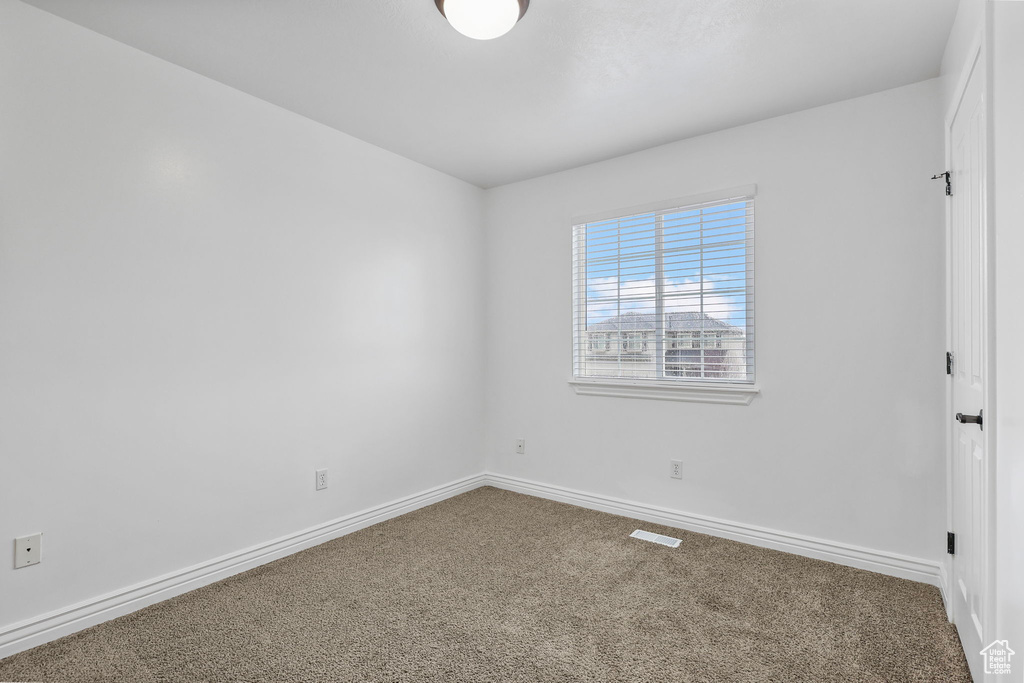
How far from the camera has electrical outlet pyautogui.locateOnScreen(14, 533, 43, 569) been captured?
1.98 m

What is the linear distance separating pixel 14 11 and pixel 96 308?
1141mm

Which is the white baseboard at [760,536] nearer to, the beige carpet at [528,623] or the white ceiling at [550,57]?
the beige carpet at [528,623]

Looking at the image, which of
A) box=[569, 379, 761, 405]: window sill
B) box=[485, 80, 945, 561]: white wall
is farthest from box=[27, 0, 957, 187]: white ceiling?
box=[569, 379, 761, 405]: window sill

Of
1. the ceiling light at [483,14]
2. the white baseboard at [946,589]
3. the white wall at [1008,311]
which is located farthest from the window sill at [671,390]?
the ceiling light at [483,14]

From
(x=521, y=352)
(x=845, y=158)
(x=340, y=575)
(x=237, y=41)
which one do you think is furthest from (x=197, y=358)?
(x=845, y=158)

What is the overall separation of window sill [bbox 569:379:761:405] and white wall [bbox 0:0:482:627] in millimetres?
1299

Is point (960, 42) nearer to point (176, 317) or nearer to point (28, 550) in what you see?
point (176, 317)

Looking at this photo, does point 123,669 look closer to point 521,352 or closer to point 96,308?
point 96,308

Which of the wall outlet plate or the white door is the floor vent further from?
the white door

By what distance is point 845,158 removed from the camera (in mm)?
2717

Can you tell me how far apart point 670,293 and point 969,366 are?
1643 mm

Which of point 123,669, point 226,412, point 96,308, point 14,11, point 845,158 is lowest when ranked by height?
point 123,669

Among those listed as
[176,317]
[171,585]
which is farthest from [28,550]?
[176,317]

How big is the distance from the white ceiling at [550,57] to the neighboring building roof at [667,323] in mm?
1125
